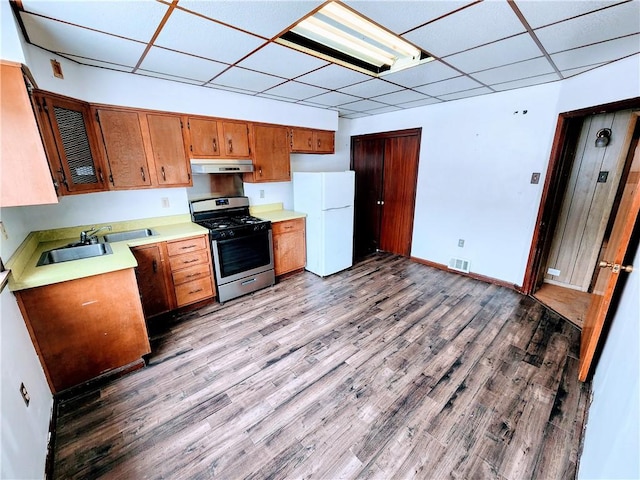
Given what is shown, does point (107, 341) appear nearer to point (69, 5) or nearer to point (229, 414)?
point (229, 414)

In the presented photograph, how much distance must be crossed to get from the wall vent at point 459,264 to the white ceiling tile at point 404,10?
3124 mm

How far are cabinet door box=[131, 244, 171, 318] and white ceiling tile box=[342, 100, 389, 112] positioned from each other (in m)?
3.03

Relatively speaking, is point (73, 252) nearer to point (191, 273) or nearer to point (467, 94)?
point (191, 273)

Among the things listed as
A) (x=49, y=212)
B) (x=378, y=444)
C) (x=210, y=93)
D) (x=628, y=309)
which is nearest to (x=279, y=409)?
(x=378, y=444)

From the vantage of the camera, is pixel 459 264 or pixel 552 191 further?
pixel 459 264

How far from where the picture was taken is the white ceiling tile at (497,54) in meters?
1.89

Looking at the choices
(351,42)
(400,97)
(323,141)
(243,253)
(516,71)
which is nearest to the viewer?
(351,42)

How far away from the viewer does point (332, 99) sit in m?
3.47

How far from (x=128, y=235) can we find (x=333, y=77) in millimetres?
2691

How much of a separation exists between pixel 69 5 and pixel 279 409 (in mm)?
2664

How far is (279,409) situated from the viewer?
183 cm

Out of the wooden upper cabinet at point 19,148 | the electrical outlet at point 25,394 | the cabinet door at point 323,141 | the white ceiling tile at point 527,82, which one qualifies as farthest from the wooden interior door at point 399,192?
the electrical outlet at point 25,394

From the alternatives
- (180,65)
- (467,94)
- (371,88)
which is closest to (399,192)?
(467,94)

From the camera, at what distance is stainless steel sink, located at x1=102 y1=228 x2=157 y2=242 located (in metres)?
2.77
